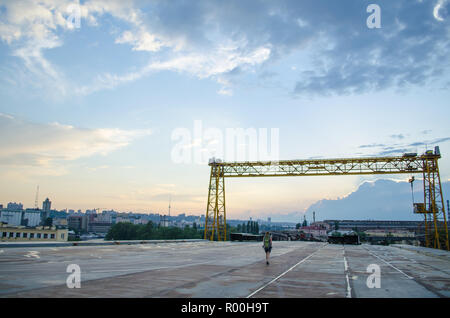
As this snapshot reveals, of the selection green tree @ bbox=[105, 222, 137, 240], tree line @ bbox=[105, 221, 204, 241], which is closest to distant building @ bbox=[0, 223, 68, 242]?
tree line @ bbox=[105, 221, 204, 241]

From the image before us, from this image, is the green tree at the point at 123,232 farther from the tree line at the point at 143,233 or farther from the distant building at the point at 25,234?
the distant building at the point at 25,234

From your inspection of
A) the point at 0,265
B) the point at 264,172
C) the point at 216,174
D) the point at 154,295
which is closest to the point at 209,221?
the point at 216,174

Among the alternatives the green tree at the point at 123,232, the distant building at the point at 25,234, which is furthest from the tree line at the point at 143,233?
the distant building at the point at 25,234

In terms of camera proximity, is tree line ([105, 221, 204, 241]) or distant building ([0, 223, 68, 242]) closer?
distant building ([0, 223, 68, 242])

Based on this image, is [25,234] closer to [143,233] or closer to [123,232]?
[143,233]

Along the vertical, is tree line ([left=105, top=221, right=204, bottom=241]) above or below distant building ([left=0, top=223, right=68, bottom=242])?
below

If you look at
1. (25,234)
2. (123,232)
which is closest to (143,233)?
(123,232)

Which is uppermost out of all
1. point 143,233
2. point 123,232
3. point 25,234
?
point 25,234

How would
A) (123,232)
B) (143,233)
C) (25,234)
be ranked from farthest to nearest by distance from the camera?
1. (123,232)
2. (143,233)
3. (25,234)

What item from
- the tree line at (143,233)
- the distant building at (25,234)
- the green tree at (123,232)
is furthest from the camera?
the green tree at (123,232)

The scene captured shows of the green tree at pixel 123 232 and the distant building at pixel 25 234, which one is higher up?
the distant building at pixel 25 234

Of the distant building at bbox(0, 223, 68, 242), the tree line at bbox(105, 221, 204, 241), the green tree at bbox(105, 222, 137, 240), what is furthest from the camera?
the green tree at bbox(105, 222, 137, 240)

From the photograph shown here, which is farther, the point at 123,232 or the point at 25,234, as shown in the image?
the point at 123,232

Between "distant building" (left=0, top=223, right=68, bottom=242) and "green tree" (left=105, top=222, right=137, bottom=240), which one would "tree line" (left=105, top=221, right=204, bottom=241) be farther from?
"distant building" (left=0, top=223, right=68, bottom=242)
